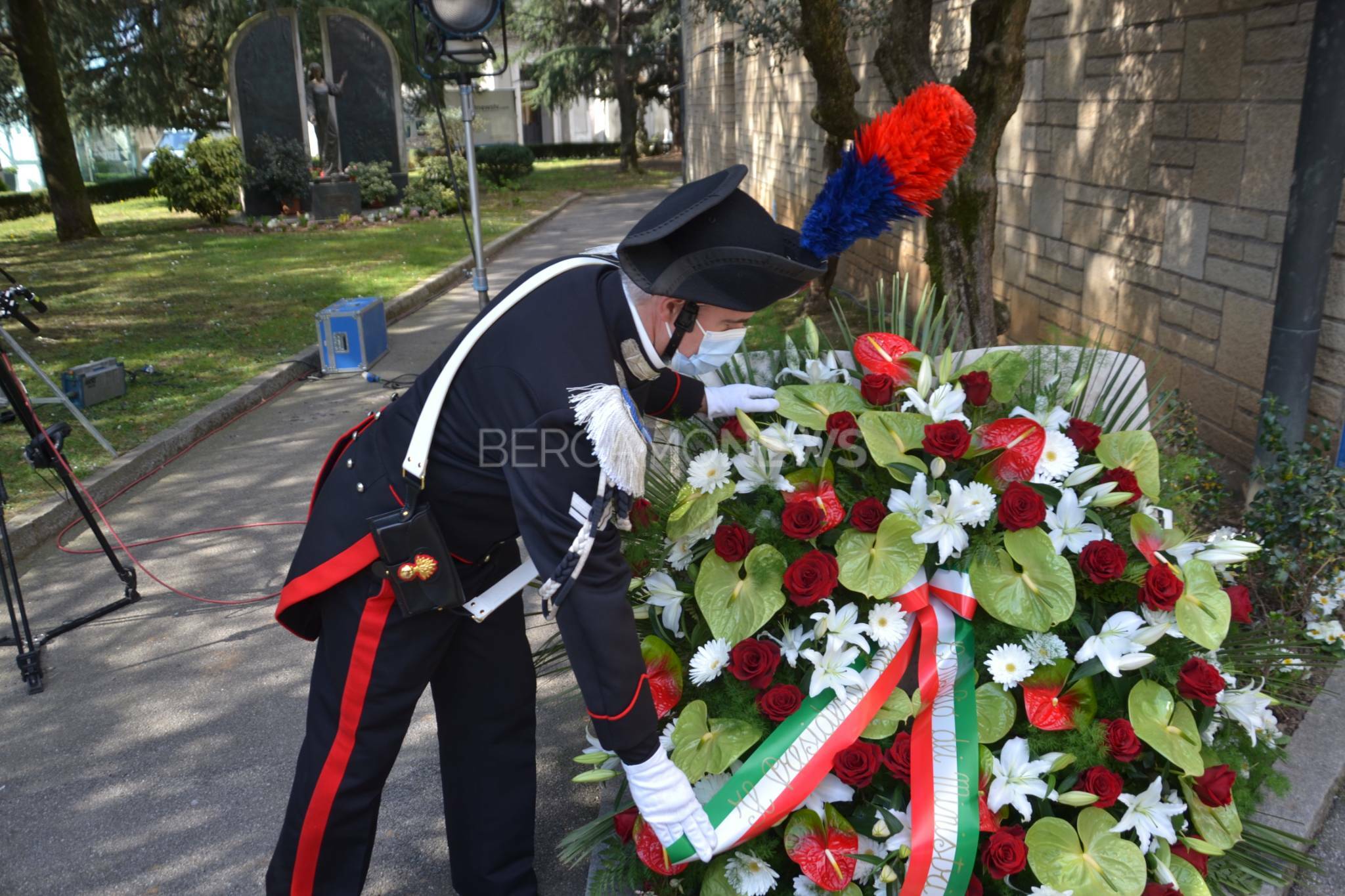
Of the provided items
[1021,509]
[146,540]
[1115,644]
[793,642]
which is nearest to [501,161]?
[146,540]

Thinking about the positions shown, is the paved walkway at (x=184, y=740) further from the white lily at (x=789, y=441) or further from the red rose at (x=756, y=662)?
the white lily at (x=789, y=441)

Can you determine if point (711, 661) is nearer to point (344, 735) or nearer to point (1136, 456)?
point (344, 735)

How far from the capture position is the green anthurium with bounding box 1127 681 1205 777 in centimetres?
212

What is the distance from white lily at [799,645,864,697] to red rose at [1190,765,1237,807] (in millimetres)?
726

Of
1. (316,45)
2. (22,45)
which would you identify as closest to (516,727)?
(22,45)

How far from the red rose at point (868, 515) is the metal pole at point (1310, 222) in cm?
256

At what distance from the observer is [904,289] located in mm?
3234

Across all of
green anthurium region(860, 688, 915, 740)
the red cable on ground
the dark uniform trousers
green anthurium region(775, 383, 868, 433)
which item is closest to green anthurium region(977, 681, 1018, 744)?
green anthurium region(860, 688, 915, 740)

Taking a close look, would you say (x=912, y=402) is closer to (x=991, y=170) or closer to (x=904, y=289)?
(x=904, y=289)

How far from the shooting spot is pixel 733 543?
2.31 meters

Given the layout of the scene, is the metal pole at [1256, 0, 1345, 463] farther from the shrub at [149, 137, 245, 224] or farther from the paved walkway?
the shrub at [149, 137, 245, 224]

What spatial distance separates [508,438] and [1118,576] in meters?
1.29

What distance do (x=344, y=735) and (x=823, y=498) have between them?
3.99 ft

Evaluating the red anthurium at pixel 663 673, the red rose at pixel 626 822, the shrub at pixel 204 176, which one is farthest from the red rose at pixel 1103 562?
the shrub at pixel 204 176
